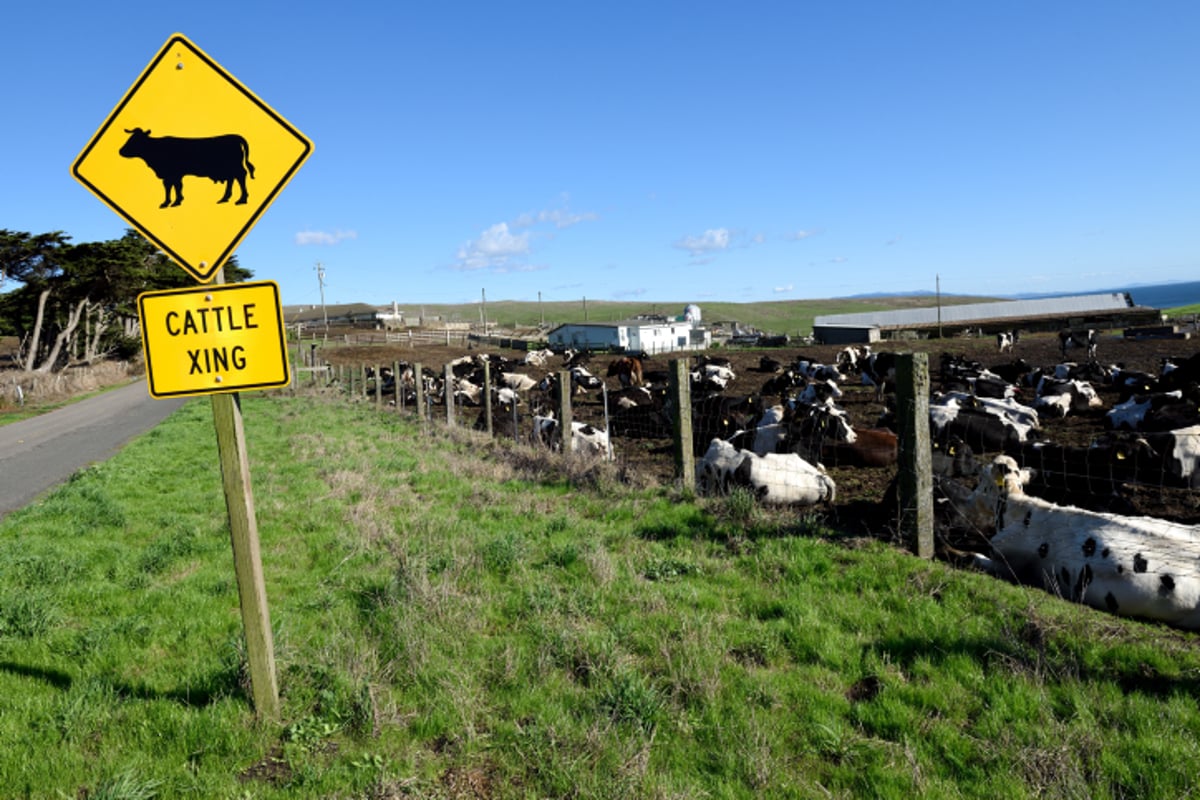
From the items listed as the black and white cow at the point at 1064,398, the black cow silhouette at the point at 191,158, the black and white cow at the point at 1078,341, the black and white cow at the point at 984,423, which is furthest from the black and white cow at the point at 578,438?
the black and white cow at the point at 1078,341

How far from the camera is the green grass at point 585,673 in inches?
129

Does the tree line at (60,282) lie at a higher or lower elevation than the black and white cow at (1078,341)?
higher

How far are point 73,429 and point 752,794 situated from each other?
25.1m

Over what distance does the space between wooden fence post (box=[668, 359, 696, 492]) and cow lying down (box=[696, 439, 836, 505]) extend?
34 cm

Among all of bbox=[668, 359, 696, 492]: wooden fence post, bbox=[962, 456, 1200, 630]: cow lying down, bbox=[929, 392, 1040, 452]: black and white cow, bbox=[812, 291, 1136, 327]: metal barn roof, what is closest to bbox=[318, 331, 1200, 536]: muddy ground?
bbox=[929, 392, 1040, 452]: black and white cow

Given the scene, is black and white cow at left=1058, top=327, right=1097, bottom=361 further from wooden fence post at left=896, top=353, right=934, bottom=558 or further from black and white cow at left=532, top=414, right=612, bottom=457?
wooden fence post at left=896, top=353, right=934, bottom=558

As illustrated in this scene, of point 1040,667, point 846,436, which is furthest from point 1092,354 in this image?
point 1040,667

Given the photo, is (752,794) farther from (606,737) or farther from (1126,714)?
(1126,714)

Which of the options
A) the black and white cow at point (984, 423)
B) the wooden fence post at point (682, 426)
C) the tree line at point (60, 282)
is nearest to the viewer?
the wooden fence post at point (682, 426)

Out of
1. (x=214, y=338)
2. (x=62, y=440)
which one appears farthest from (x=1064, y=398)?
(x=62, y=440)

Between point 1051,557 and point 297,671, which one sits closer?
point 297,671

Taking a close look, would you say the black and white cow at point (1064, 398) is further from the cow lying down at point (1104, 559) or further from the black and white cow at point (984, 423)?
the cow lying down at point (1104, 559)

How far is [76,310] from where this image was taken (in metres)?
45.5

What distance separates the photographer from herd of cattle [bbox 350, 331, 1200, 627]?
17.7 ft
